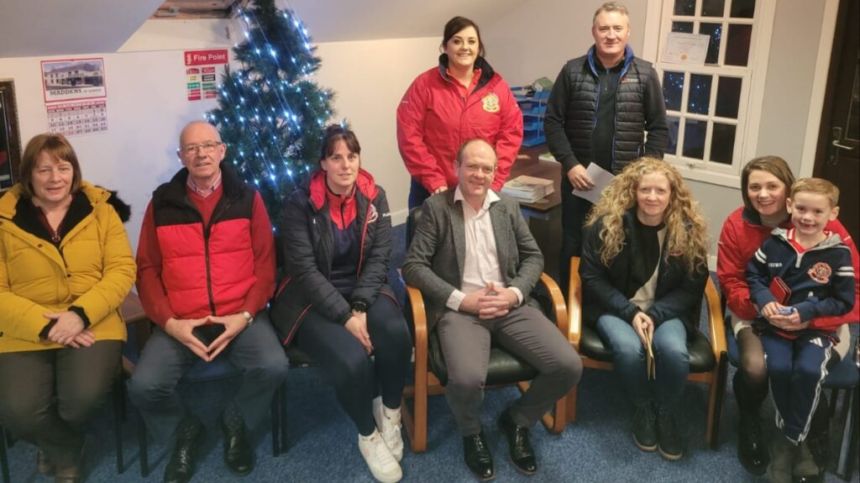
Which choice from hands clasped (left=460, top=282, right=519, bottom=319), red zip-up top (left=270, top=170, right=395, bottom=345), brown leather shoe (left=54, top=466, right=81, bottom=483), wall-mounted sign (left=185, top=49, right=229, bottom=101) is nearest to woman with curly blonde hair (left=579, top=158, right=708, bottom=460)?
hands clasped (left=460, top=282, right=519, bottom=319)

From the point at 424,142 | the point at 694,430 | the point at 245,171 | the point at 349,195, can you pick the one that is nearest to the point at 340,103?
the point at 245,171

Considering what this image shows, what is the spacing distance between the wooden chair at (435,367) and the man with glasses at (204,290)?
45cm

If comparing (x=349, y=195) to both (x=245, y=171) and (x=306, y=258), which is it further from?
(x=245, y=171)

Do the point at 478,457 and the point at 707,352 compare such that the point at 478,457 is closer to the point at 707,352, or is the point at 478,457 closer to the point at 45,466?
the point at 707,352

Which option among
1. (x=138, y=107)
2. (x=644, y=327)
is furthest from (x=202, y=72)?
(x=644, y=327)

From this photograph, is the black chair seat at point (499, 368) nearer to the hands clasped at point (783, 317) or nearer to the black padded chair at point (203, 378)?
the black padded chair at point (203, 378)

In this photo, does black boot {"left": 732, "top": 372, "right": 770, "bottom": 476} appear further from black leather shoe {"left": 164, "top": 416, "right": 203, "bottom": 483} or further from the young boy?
black leather shoe {"left": 164, "top": 416, "right": 203, "bottom": 483}

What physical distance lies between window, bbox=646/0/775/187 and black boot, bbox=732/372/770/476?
5.99 ft

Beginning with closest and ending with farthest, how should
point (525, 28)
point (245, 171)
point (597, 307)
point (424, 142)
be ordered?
1. point (597, 307)
2. point (424, 142)
3. point (245, 171)
4. point (525, 28)

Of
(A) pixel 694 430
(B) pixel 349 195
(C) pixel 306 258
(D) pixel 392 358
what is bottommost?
(A) pixel 694 430

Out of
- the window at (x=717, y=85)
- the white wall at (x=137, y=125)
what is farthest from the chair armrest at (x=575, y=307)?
the white wall at (x=137, y=125)

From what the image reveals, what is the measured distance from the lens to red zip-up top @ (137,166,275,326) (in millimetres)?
2477

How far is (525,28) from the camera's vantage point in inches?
194

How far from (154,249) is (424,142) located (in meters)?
1.14
